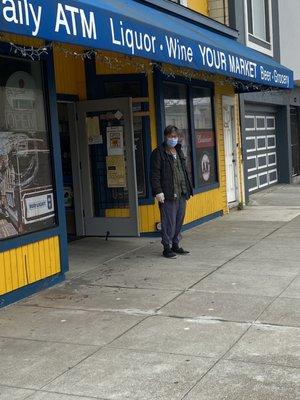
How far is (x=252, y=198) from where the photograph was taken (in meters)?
15.3

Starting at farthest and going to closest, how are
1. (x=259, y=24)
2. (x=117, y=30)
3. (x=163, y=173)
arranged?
(x=259, y=24) → (x=163, y=173) → (x=117, y=30)

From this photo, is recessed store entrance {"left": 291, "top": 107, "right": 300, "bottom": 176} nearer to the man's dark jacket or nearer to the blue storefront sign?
the blue storefront sign

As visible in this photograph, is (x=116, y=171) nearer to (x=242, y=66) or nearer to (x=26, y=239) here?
(x=242, y=66)

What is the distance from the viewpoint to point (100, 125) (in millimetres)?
9406

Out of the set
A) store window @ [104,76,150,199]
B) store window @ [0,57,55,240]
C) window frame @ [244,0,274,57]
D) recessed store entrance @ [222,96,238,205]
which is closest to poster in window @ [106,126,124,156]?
store window @ [104,76,150,199]

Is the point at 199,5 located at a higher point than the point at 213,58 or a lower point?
higher

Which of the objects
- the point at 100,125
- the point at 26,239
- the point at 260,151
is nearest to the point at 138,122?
the point at 100,125

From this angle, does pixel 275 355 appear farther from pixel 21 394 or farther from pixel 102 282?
pixel 102 282

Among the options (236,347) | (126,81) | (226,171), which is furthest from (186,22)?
(236,347)

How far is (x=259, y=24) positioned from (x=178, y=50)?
30.6ft

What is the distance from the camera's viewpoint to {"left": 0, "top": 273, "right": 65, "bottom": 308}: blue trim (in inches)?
235

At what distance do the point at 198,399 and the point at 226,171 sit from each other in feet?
30.2

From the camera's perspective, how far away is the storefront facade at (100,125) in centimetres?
612

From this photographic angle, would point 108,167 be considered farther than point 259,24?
No
